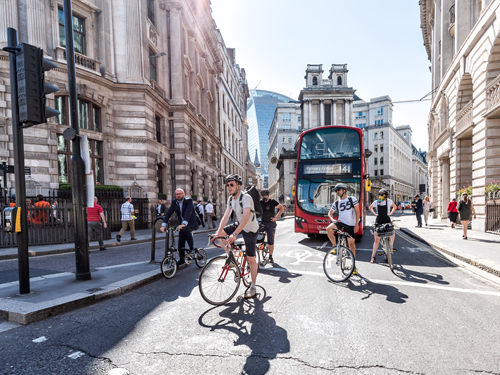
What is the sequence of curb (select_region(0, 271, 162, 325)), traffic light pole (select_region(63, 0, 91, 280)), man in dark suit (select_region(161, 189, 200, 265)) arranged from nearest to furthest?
curb (select_region(0, 271, 162, 325)) < traffic light pole (select_region(63, 0, 91, 280)) < man in dark suit (select_region(161, 189, 200, 265))

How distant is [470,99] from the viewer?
18906 mm

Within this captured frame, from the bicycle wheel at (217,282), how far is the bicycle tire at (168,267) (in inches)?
78.3

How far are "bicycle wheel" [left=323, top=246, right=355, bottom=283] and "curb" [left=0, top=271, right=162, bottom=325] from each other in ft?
12.0

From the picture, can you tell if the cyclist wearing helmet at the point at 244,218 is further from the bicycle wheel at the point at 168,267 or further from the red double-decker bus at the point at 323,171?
the red double-decker bus at the point at 323,171

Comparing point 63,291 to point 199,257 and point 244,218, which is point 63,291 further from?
point 244,218

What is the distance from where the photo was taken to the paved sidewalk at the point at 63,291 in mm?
4090

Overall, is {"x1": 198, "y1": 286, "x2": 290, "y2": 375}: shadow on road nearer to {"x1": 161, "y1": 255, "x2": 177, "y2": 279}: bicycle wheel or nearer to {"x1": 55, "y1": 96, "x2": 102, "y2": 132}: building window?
{"x1": 161, "y1": 255, "x2": 177, "y2": 279}: bicycle wheel

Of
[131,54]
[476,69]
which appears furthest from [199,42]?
[476,69]

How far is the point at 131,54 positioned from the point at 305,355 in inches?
797

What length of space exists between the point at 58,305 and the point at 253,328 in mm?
2728

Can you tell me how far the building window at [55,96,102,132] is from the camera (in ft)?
53.9

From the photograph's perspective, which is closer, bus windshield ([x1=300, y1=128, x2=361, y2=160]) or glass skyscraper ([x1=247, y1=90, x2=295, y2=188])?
bus windshield ([x1=300, y1=128, x2=361, y2=160])

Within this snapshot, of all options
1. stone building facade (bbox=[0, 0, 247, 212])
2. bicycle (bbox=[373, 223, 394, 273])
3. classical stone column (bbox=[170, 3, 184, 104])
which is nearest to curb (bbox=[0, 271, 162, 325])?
bicycle (bbox=[373, 223, 394, 273])

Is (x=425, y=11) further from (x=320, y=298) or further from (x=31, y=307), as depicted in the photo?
(x=31, y=307)
